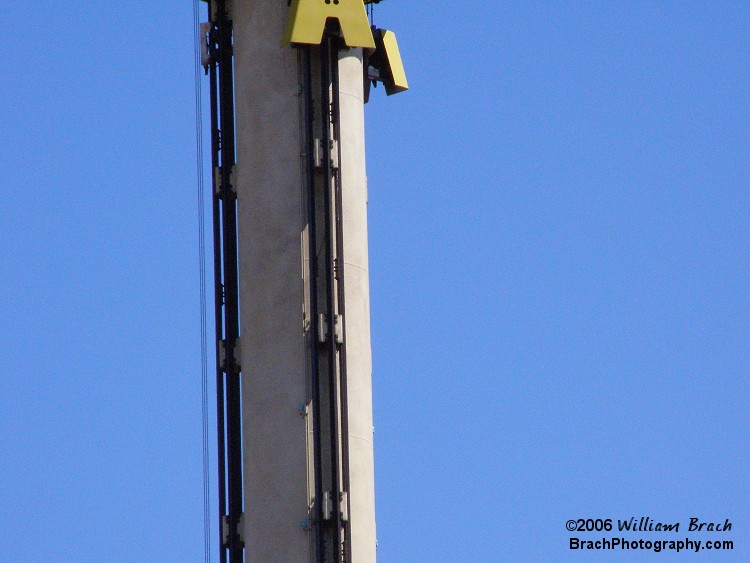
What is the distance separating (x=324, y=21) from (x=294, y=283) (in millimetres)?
6973

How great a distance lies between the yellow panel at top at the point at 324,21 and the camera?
53.3 meters

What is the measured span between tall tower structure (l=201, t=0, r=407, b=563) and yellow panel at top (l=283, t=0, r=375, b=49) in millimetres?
37

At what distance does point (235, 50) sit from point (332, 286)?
750 cm

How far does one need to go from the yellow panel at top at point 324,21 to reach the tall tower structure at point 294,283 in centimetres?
4

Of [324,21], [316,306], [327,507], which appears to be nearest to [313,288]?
[316,306]

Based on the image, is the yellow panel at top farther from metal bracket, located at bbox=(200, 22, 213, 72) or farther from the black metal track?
metal bracket, located at bbox=(200, 22, 213, 72)

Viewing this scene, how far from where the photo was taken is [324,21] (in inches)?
2114

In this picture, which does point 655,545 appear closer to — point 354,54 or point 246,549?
point 246,549

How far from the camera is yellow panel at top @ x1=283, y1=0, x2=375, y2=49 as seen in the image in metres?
53.3

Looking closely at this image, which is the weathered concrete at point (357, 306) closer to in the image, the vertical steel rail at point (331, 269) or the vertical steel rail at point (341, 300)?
the vertical steel rail at point (341, 300)

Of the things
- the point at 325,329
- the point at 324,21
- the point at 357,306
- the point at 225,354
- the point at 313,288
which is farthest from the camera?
the point at 324,21

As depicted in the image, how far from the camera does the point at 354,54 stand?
54938 mm

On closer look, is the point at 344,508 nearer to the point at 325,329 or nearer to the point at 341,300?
the point at 325,329

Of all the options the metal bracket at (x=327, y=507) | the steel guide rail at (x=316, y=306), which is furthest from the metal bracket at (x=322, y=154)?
the metal bracket at (x=327, y=507)
